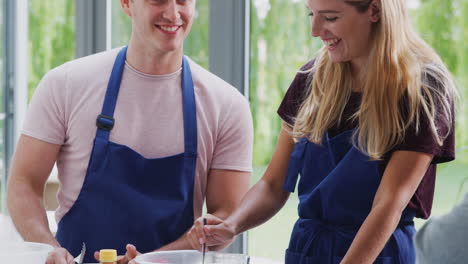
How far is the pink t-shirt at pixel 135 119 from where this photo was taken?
2.12 m

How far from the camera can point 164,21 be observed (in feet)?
6.94

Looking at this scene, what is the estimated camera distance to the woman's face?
5.73ft

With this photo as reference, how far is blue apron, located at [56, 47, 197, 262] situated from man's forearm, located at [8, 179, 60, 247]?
11cm

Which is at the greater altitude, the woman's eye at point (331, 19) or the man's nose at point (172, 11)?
the man's nose at point (172, 11)

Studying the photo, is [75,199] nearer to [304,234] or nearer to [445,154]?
[304,234]

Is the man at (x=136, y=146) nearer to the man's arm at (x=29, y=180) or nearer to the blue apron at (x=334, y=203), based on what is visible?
the man's arm at (x=29, y=180)

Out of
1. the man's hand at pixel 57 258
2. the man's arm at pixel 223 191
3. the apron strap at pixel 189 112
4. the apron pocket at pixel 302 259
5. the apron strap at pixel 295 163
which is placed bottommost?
the apron pocket at pixel 302 259

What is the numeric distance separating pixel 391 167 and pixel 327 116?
24cm

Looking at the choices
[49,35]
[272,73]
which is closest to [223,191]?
[272,73]

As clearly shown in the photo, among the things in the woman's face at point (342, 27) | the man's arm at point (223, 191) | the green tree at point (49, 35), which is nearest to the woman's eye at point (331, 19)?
the woman's face at point (342, 27)

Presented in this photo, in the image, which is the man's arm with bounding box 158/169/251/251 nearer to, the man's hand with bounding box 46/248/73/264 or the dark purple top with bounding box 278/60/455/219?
the dark purple top with bounding box 278/60/455/219

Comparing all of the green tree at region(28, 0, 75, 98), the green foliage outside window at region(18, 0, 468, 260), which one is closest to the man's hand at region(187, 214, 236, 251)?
the green foliage outside window at region(18, 0, 468, 260)

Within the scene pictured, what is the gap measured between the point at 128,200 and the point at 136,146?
0.16 metres

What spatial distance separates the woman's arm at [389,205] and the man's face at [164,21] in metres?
0.77
